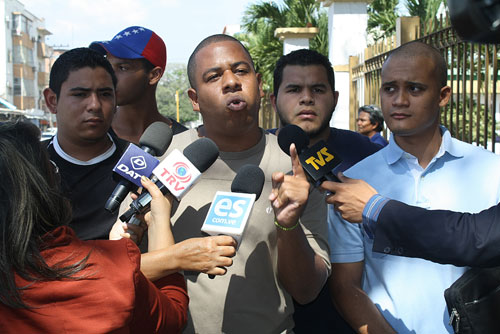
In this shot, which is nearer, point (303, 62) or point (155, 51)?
point (303, 62)

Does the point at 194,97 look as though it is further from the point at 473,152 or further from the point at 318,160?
the point at 473,152

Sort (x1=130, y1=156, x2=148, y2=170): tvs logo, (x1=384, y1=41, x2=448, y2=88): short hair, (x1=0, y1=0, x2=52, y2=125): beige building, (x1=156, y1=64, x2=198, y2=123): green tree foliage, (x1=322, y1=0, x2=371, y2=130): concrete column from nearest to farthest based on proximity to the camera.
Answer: (x1=130, y1=156, x2=148, y2=170): tvs logo, (x1=384, y1=41, x2=448, y2=88): short hair, (x1=322, y1=0, x2=371, y2=130): concrete column, (x1=0, y1=0, x2=52, y2=125): beige building, (x1=156, y1=64, x2=198, y2=123): green tree foliage

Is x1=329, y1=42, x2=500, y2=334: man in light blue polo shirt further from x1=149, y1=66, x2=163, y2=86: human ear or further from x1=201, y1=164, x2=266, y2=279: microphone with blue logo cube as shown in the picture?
x1=149, y1=66, x2=163, y2=86: human ear

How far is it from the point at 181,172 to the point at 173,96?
249 ft

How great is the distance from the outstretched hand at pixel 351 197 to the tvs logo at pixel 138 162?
28.0 inches

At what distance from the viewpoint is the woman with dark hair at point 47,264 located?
1.40 m

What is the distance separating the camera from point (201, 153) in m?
1.97

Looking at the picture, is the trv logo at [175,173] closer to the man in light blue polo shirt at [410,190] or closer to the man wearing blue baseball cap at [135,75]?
the man in light blue polo shirt at [410,190]

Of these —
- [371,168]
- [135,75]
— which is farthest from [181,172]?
[135,75]

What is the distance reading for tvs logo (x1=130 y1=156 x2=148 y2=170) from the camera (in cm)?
191

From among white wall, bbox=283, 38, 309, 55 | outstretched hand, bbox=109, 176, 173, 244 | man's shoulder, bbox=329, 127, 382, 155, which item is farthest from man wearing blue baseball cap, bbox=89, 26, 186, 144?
white wall, bbox=283, 38, 309, 55

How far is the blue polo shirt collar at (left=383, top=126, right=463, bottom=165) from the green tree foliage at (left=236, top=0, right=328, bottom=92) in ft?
49.8

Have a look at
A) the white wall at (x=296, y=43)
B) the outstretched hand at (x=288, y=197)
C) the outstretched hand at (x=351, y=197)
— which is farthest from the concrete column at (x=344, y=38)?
the outstretched hand at (x=288, y=197)

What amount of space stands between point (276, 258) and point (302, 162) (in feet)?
1.50
